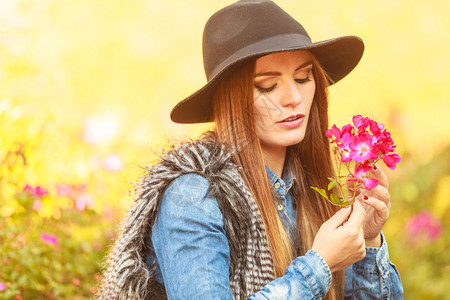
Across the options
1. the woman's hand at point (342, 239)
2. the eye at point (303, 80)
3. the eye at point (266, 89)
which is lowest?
the woman's hand at point (342, 239)

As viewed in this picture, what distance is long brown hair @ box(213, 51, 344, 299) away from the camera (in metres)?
1.80

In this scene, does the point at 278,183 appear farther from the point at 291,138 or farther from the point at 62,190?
the point at 62,190

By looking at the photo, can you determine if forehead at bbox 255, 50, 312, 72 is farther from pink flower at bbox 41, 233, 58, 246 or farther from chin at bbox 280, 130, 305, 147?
pink flower at bbox 41, 233, 58, 246

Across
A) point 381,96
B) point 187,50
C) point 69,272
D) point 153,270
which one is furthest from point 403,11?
point 153,270

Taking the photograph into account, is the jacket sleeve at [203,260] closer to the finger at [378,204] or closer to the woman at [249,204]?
the woman at [249,204]

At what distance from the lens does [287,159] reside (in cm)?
214

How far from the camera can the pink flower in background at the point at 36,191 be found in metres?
2.84

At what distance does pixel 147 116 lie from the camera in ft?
18.2

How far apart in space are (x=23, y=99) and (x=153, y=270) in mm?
1978

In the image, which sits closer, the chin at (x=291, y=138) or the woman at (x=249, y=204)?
the woman at (x=249, y=204)

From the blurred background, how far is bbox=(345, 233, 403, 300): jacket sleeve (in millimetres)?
842

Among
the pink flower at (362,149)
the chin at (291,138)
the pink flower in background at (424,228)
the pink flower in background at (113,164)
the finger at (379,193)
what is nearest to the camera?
the pink flower at (362,149)

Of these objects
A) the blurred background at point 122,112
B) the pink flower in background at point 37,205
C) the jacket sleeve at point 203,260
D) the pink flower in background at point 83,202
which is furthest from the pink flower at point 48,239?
the jacket sleeve at point 203,260

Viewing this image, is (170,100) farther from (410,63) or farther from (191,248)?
(191,248)
